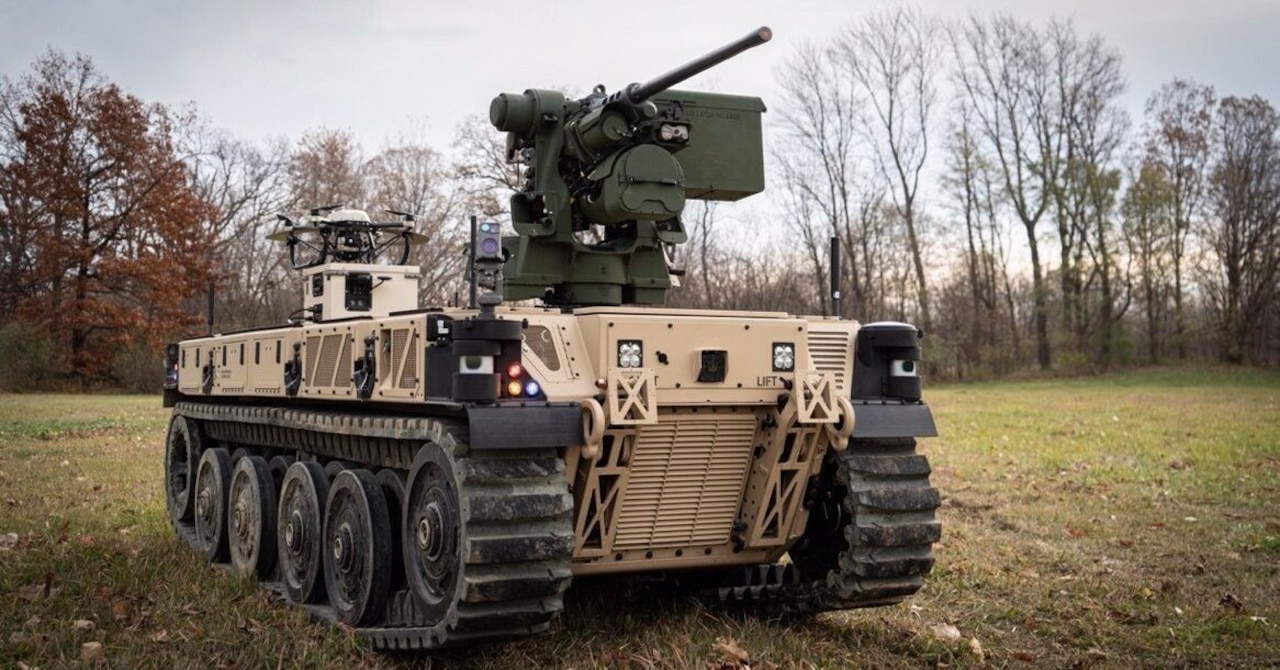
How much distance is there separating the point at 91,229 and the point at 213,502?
32.0 metres

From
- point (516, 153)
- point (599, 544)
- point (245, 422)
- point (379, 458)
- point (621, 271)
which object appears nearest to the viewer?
point (599, 544)

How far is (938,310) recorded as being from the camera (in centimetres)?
4716

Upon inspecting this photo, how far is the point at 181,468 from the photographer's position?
1213cm

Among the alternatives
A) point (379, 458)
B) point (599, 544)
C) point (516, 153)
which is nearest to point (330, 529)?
point (379, 458)

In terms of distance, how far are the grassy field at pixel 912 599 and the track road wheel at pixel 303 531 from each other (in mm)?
262

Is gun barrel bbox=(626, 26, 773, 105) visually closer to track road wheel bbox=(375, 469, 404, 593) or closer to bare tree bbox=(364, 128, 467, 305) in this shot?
track road wheel bbox=(375, 469, 404, 593)

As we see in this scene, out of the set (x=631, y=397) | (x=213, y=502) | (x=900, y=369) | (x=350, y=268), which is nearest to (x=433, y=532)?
(x=631, y=397)

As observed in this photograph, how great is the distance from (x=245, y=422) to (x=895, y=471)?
536cm

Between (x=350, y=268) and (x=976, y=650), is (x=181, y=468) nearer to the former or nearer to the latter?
(x=350, y=268)

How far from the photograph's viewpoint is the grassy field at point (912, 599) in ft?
23.3

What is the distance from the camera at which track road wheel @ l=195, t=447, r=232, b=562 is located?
1031 centimetres

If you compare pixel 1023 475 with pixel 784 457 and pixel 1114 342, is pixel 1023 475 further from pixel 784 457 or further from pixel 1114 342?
pixel 1114 342

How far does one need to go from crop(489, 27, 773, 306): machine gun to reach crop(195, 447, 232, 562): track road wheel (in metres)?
3.61

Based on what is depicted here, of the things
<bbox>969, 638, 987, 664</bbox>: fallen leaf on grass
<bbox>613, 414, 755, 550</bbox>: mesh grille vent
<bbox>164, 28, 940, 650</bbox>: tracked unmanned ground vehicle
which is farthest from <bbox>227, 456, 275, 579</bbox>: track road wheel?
<bbox>969, 638, 987, 664</bbox>: fallen leaf on grass
